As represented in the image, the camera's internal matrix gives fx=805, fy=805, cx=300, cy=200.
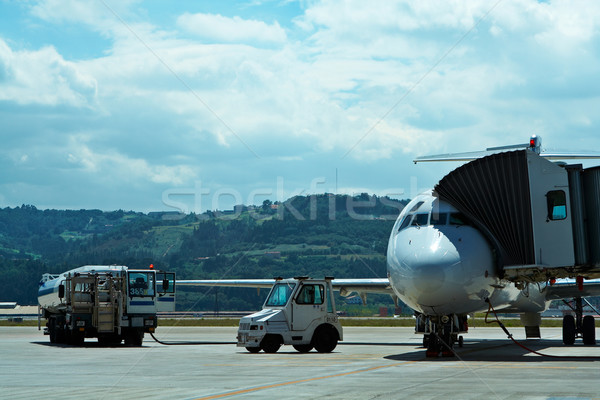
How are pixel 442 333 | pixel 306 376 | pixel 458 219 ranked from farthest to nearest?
pixel 442 333, pixel 458 219, pixel 306 376

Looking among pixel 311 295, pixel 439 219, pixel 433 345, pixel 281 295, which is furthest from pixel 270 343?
pixel 439 219

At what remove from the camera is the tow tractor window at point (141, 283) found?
35812 millimetres

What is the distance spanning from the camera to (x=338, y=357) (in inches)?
A: 991

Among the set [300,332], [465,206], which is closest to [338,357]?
[300,332]

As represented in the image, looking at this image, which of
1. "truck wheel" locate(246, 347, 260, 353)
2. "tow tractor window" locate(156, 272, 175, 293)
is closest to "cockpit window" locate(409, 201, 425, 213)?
"truck wheel" locate(246, 347, 260, 353)

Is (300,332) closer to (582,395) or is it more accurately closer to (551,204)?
(551,204)

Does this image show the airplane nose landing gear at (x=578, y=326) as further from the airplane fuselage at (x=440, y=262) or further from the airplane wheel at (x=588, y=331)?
the airplane fuselage at (x=440, y=262)

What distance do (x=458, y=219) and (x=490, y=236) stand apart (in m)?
1.03

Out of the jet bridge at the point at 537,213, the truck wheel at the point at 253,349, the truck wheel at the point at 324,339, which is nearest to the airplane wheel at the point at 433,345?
the jet bridge at the point at 537,213

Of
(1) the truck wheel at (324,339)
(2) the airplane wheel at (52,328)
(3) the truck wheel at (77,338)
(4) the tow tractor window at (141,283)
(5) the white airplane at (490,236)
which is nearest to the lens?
(5) the white airplane at (490,236)

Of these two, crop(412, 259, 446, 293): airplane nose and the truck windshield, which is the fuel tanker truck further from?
crop(412, 259, 446, 293): airplane nose

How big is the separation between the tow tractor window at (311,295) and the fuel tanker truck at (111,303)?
979 cm

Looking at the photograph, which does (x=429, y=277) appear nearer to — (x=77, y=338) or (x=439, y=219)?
(x=439, y=219)

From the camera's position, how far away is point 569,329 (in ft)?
108
